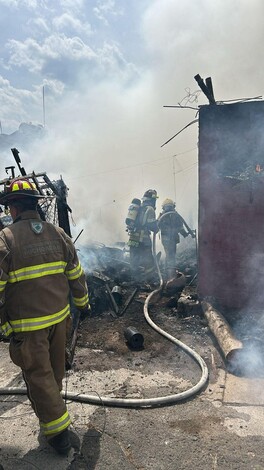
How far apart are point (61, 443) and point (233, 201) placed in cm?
415

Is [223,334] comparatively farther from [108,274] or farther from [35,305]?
[108,274]

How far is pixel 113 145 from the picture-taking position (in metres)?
24.2

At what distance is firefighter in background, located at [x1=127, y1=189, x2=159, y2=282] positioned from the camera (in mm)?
8688

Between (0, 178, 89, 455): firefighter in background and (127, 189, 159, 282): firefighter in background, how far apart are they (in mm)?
5605

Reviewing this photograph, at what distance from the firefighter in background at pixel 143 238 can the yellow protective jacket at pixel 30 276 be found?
18.3 feet

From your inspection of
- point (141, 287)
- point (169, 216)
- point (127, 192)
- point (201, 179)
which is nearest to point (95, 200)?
point (127, 192)

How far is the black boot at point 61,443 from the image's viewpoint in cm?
286

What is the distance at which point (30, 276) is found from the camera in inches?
111

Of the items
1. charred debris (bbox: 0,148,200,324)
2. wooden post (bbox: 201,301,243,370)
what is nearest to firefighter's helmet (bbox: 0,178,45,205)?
charred debris (bbox: 0,148,200,324)

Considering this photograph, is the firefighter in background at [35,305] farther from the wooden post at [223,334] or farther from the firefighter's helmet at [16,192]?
the wooden post at [223,334]

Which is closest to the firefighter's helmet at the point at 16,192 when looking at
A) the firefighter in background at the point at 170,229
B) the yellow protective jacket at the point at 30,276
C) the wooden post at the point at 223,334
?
the yellow protective jacket at the point at 30,276

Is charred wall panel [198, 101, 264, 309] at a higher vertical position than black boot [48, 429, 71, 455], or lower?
higher

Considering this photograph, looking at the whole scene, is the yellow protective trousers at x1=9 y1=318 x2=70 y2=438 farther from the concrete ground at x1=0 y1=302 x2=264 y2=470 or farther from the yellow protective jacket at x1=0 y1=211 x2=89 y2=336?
the concrete ground at x1=0 y1=302 x2=264 y2=470

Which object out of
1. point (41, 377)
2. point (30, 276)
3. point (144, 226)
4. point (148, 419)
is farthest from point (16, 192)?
point (144, 226)
